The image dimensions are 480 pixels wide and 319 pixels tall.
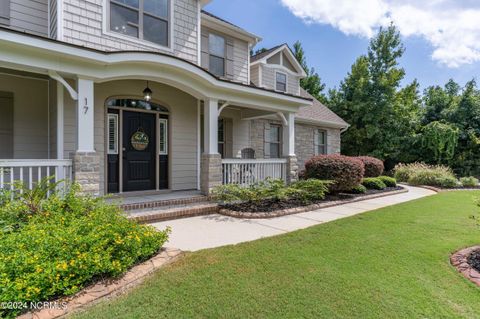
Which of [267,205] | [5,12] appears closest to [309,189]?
→ [267,205]

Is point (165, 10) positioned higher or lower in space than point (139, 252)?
higher

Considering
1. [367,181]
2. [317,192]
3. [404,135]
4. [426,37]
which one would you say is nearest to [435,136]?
[404,135]

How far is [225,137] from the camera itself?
34.5 feet

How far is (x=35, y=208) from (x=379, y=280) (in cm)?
486

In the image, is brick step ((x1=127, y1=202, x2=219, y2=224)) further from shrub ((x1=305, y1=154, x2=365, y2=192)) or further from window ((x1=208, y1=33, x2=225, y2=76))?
window ((x1=208, y1=33, x2=225, y2=76))

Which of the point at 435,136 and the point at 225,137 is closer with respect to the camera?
the point at 225,137

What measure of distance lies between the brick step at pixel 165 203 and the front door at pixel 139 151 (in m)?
1.44

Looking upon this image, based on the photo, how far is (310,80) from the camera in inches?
1060

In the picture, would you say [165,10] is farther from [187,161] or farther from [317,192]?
[317,192]

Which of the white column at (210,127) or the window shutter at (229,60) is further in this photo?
the window shutter at (229,60)

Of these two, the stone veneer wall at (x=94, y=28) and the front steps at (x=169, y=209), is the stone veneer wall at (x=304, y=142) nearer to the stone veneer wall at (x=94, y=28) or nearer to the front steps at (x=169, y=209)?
the stone veneer wall at (x=94, y=28)

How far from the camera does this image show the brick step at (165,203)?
6.15 meters

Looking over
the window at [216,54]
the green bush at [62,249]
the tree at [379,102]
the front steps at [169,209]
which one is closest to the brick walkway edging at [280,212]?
the front steps at [169,209]

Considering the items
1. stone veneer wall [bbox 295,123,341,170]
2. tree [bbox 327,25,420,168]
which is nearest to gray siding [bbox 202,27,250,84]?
stone veneer wall [bbox 295,123,341,170]
